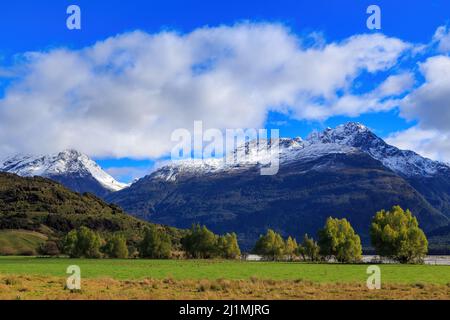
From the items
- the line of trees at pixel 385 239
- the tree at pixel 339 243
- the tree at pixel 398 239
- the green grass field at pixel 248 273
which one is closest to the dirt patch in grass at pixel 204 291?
the green grass field at pixel 248 273

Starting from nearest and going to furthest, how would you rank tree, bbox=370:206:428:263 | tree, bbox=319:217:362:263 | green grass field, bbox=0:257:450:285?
green grass field, bbox=0:257:450:285
tree, bbox=370:206:428:263
tree, bbox=319:217:362:263

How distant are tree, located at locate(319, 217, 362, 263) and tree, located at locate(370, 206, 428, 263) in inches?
400

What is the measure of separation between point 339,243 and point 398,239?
2058 cm

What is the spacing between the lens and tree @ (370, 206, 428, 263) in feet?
543

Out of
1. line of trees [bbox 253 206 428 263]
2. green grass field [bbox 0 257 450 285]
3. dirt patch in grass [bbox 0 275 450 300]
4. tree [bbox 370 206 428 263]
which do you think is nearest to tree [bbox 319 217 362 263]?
line of trees [bbox 253 206 428 263]

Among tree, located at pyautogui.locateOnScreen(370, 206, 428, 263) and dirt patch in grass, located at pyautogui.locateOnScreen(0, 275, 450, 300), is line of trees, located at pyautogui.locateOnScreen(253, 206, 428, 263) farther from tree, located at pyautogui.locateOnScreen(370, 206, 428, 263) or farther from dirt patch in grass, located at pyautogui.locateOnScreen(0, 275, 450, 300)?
dirt patch in grass, located at pyautogui.locateOnScreen(0, 275, 450, 300)

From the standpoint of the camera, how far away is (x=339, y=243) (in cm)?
17900

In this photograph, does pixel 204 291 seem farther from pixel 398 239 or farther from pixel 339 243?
pixel 339 243

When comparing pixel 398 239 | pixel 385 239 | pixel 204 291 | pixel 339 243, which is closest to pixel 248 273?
pixel 204 291
